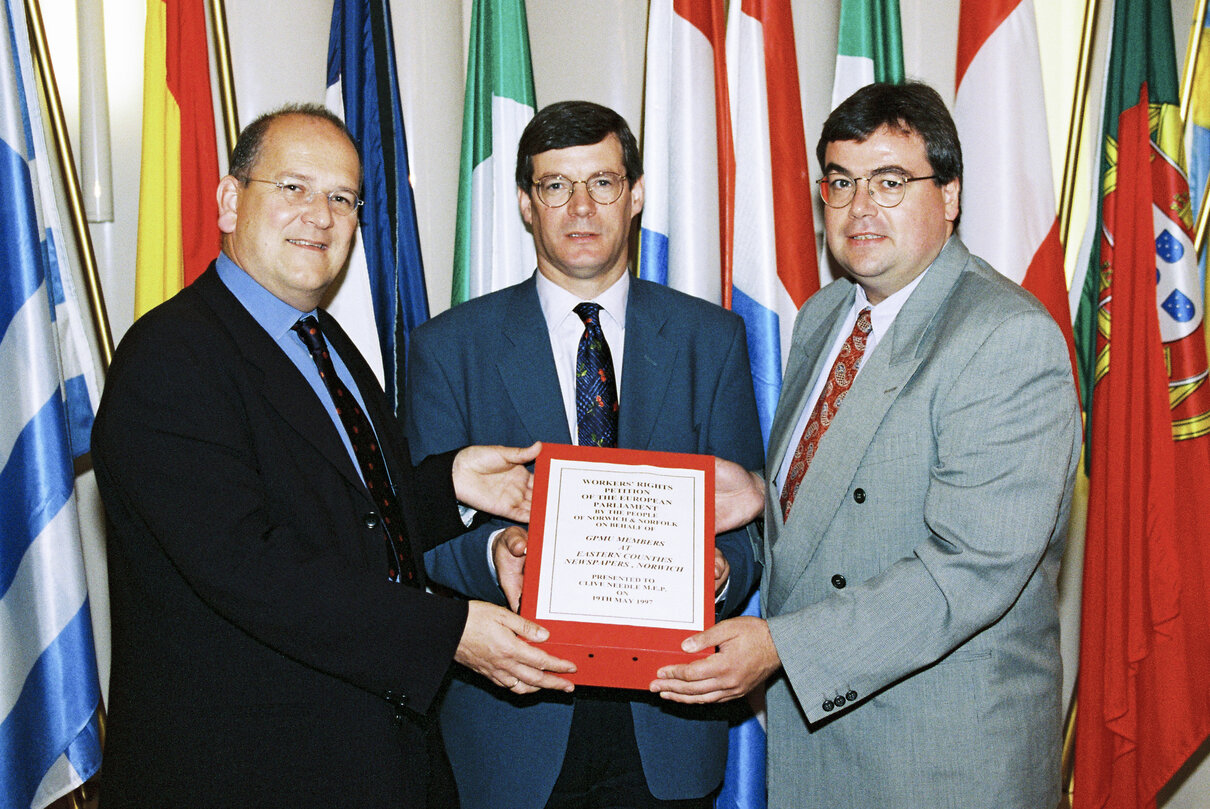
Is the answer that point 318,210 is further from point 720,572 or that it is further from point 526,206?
point 720,572

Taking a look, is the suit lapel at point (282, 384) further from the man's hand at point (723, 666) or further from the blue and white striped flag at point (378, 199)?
the blue and white striped flag at point (378, 199)

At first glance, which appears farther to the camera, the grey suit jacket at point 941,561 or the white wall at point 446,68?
the white wall at point 446,68

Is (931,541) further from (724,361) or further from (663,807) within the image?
(663,807)

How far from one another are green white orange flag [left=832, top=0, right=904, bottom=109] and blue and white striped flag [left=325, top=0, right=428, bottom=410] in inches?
72.8

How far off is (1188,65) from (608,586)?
3.21 m

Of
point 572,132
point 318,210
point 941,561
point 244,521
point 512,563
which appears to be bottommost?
point 512,563

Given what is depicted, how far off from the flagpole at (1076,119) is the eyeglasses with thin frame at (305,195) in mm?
2722

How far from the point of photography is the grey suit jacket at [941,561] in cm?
212

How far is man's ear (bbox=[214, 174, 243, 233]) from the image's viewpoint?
240 centimetres

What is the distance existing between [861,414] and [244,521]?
1.50 m

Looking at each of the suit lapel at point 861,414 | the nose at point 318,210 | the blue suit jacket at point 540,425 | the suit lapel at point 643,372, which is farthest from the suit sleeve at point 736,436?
the nose at point 318,210

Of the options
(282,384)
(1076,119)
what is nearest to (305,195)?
(282,384)

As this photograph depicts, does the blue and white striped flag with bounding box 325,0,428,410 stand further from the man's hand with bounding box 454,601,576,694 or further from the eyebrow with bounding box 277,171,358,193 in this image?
the man's hand with bounding box 454,601,576,694

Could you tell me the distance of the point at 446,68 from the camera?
4055mm
